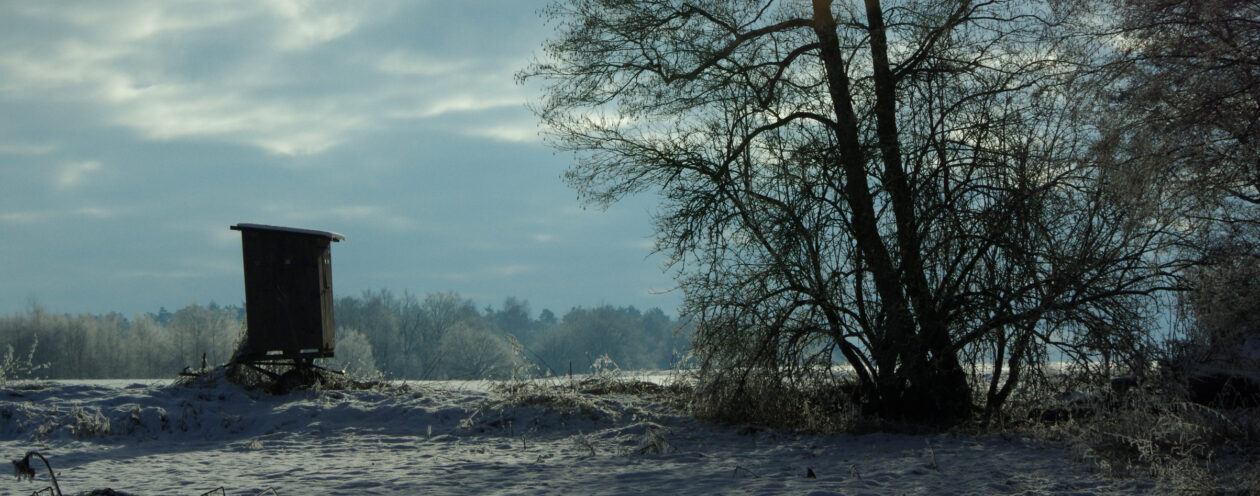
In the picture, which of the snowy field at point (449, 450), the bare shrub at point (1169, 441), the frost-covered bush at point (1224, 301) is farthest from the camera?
the frost-covered bush at point (1224, 301)

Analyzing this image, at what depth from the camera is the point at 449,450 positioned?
8.92m

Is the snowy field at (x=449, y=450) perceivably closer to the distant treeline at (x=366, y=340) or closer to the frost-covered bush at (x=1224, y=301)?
the frost-covered bush at (x=1224, y=301)

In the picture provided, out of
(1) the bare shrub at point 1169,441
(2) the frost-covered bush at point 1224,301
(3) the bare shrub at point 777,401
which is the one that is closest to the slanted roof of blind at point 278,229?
(3) the bare shrub at point 777,401

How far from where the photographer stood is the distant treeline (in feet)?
167

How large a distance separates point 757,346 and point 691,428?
1.27m

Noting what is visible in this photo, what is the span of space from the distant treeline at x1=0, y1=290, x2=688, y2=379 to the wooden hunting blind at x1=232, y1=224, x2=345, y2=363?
1200 inches

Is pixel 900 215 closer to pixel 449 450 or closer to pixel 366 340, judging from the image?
pixel 449 450

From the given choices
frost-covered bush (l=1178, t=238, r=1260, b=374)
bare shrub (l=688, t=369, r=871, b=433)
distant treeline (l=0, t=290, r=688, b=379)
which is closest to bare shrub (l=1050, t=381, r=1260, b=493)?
frost-covered bush (l=1178, t=238, r=1260, b=374)

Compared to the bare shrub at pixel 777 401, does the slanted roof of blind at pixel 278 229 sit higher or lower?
higher

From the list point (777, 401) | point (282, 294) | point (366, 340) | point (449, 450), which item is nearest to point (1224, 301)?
point (777, 401)

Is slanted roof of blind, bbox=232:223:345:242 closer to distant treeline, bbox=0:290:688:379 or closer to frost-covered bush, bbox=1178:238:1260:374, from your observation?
frost-covered bush, bbox=1178:238:1260:374

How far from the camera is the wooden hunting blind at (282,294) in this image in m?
11.8

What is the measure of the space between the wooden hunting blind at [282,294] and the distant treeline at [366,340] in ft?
100

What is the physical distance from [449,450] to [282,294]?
4.35 m
